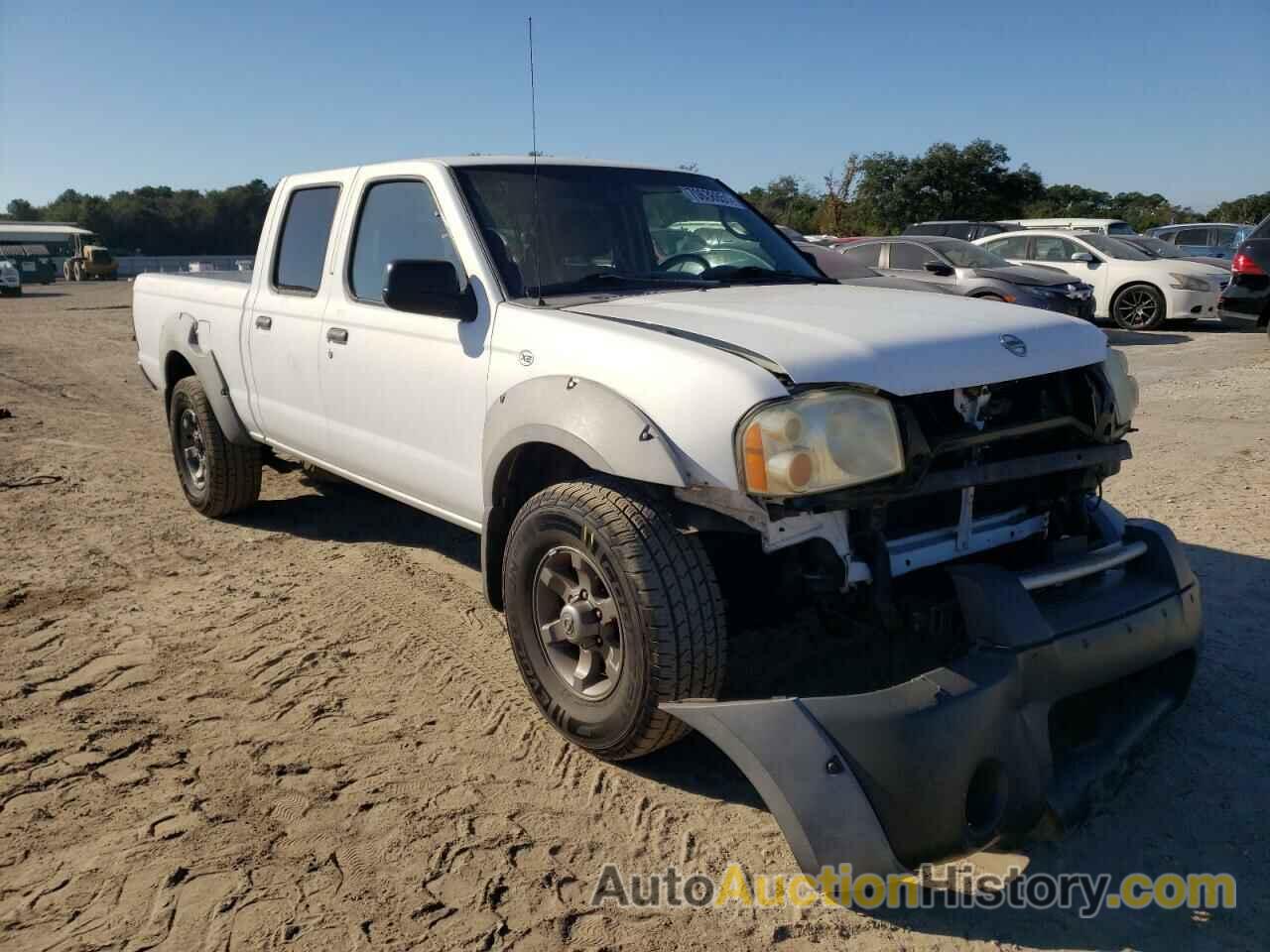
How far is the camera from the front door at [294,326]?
4.55 meters

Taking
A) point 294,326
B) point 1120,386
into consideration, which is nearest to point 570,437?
point 1120,386

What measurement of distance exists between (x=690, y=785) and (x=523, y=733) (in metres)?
0.61

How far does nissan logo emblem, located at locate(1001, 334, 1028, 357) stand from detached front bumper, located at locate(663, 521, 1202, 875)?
62cm

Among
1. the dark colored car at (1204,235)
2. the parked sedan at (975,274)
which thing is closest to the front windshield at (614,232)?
the parked sedan at (975,274)

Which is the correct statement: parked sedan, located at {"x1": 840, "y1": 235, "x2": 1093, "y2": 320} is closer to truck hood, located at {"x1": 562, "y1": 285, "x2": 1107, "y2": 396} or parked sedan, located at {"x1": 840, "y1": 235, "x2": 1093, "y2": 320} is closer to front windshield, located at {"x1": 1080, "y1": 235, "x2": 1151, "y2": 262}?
front windshield, located at {"x1": 1080, "y1": 235, "x2": 1151, "y2": 262}

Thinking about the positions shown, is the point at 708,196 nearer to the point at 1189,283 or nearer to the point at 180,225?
the point at 1189,283

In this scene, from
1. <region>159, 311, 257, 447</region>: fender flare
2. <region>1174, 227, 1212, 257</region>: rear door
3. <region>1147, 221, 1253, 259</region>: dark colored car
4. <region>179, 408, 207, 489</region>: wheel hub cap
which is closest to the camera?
<region>159, 311, 257, 447</region>: fender flare

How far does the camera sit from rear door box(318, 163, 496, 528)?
363cm

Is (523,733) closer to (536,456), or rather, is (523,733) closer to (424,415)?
(536,456)

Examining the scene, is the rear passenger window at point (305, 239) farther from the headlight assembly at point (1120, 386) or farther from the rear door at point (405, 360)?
the headlight assembly at point (1120, 386)

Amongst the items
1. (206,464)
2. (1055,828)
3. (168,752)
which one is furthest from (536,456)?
(206,464)

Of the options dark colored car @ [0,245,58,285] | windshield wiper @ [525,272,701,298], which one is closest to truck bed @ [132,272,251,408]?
windshield wiper @ [525,272,701,298]

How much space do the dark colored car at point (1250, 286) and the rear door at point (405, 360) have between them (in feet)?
35.4

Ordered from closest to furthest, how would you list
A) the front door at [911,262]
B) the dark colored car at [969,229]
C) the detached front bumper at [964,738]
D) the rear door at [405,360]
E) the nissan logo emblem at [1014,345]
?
the detached front bumper at [964,738], the nissan logo emblem at [1014,345], the rear door at [405,360], the front door at [911,262], the dark colored car at [969,229]
